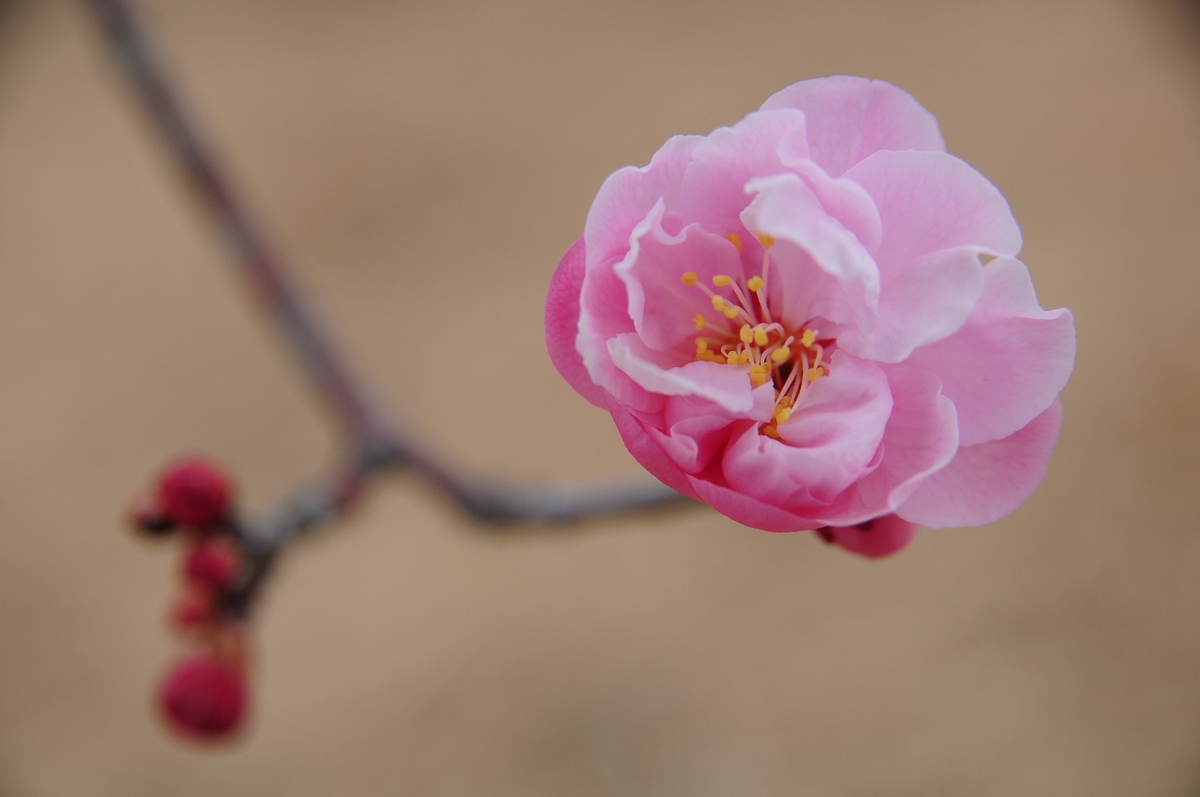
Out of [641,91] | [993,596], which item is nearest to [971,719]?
[993,596]

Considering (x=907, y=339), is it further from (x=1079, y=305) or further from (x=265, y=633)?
(x=1079, y=305)

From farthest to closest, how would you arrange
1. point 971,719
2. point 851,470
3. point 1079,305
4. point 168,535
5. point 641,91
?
1. point 641,91
2. point 1079,305
3. point 971,719
4. point 168,535
5. point 851,470

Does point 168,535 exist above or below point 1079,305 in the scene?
above

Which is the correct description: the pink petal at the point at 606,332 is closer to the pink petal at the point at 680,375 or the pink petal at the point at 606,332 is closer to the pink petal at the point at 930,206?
the pink petal at the point at 680,375

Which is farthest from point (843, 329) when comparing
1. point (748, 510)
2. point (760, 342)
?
point (748, 510)

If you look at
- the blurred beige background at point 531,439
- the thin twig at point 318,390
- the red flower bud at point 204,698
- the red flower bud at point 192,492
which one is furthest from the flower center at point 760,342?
the blurred beige background at point 531,439

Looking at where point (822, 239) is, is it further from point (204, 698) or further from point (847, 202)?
point (204, 698)

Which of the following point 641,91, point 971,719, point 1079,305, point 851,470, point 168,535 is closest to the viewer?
point 851,470
